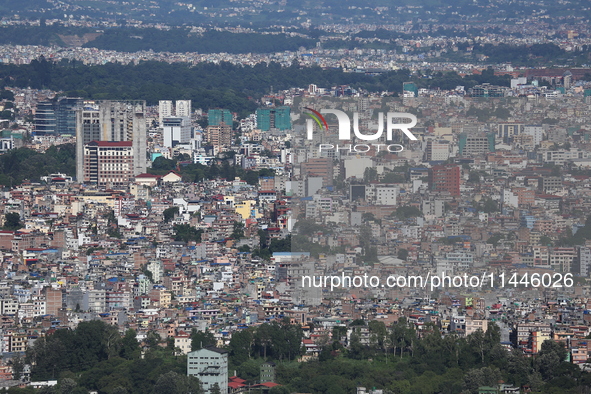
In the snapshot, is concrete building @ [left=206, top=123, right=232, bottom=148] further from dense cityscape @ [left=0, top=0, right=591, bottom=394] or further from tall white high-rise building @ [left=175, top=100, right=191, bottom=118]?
tall white high-rise building @ [left=175, top=100, right=191, bottom=118]

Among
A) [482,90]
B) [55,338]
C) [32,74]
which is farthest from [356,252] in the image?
[32,74]

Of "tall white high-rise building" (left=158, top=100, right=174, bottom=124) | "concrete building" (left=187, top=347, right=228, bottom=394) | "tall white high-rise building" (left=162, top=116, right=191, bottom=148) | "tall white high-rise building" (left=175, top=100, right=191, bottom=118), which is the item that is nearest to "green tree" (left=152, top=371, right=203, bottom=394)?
"concrete building" (left=187, top=347, right=228, bottom=394)

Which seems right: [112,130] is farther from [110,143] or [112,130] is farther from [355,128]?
[355,128]

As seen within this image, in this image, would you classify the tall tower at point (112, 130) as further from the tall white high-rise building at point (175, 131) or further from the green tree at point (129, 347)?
the green tree at point (129, 347)

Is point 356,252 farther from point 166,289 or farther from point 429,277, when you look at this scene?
point 166,289

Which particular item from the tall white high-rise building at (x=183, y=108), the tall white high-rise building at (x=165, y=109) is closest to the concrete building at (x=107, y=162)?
the tall white high-rise building at (x=165, y=109)

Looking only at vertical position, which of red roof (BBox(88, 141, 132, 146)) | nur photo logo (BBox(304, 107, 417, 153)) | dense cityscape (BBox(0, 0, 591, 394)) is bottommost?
dense cityscape (BBox(0, 0, 591, 394))
